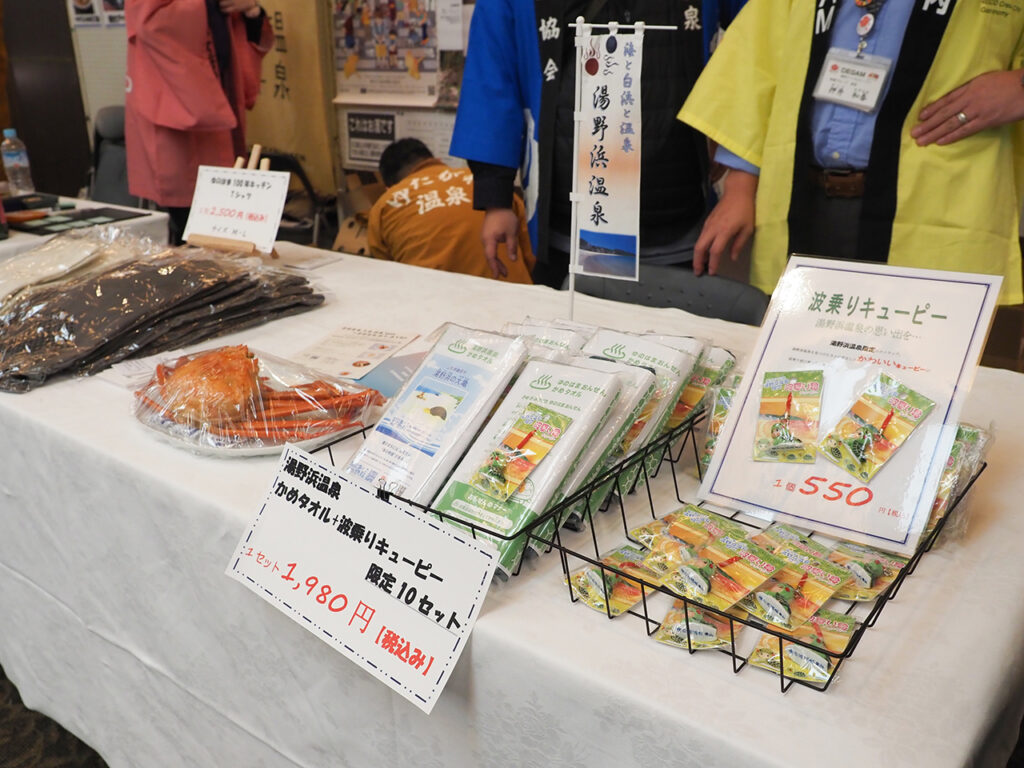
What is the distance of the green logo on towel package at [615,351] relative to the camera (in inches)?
30.8

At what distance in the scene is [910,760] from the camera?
451mm

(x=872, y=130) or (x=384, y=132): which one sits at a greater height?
(x=872, y=130)

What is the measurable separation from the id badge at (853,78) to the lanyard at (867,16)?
0.03m

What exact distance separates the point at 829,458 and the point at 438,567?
13.6 inches

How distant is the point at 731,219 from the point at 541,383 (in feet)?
3.04

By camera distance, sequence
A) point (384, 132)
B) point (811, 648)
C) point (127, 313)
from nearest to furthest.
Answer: point (811, 648), point (127, 313), point (384, 132)

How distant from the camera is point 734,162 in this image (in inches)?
59.6

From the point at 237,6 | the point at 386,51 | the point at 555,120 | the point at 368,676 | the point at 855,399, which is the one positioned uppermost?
the point at 237,6

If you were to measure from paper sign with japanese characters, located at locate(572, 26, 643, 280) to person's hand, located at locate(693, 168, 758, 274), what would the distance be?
51 cm

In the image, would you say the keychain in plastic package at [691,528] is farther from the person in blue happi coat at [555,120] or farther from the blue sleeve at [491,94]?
the blue sleeve at [491,94]

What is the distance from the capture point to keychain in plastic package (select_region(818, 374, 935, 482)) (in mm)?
653

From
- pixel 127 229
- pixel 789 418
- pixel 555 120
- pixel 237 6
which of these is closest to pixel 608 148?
pixel 789 418

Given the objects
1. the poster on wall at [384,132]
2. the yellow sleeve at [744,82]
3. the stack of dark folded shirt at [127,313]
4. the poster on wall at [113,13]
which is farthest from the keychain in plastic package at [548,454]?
the poster on wall at [113,13]

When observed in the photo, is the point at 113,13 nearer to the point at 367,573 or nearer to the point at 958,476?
the point at 367,573
